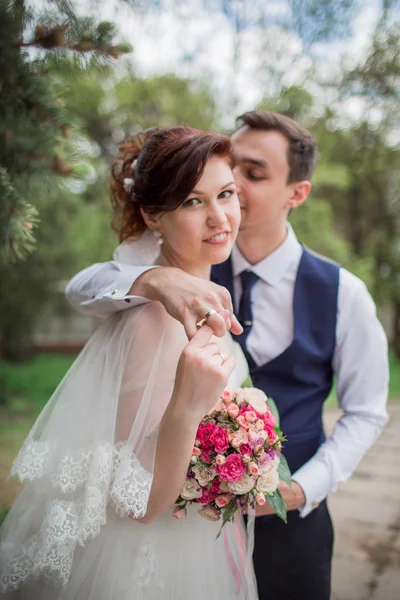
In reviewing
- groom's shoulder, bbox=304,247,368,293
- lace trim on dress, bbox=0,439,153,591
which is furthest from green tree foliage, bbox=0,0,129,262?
groom's shoulder, bbox=304,247,368,293

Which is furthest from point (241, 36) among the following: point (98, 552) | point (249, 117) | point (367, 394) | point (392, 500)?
point (392, 500)

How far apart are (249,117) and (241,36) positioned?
0.39m

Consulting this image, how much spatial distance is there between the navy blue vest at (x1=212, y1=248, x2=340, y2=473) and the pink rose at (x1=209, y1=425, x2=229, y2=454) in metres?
0.64

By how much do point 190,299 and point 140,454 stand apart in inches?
18.3

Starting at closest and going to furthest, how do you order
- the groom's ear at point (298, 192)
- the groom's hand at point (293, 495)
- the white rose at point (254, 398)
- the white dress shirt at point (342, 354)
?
1. the white rose at point (254, 398)
2. the groom's hand at point (293, 495)
3. the white dress shirt at point (342, 354)
4. the groom's ear at point (298, 192)

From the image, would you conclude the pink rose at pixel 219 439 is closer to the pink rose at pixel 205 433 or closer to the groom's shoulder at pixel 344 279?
the pink rose at pixel 205 433

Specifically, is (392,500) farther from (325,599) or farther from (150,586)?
(150,586)

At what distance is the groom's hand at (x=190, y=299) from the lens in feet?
4.82

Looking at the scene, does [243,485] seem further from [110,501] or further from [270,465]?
[110,501]

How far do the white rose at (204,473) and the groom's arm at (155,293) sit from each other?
1.25 ft

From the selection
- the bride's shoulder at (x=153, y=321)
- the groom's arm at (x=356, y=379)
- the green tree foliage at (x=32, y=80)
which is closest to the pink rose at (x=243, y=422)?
the bride's shoulder at (x=153, y=321)

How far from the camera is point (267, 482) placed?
5.02 feet

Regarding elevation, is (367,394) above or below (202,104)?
below

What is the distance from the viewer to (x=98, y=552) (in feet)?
5.31
